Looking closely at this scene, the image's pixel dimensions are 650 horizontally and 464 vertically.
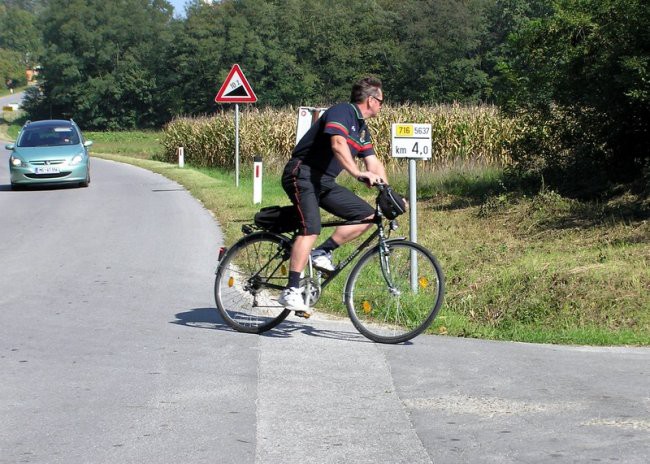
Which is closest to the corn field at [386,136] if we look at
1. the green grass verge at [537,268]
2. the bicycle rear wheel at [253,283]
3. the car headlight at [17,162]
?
the green grass verge at [537,268]

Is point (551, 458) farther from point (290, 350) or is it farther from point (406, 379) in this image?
point (290, 350)

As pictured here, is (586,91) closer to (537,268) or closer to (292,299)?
(537,268)

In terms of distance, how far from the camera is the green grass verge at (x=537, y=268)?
26.9 feet

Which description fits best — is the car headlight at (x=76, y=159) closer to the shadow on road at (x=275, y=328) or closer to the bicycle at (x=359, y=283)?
the shadow on road at (x=275, y=328)

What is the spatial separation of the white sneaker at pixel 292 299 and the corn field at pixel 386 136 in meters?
13.8

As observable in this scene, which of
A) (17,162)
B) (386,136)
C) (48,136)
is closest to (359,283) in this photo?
(17,162)

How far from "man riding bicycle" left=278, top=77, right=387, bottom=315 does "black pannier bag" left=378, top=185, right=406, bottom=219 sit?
4.0 inches

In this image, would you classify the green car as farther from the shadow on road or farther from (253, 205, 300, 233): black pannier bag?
(253, 205, 300, 233): black pannier bag

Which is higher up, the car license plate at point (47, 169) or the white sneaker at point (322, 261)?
the car license plate at point (47, 169)

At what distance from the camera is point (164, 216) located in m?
17.6

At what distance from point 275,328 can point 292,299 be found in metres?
0.70

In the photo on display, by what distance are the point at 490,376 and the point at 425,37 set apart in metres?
78.5

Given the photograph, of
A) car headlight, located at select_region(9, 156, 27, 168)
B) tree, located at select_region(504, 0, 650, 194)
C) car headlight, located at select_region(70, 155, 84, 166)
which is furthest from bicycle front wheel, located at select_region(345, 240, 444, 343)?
car headlight, located at select_region(9, 156, 27, 168)

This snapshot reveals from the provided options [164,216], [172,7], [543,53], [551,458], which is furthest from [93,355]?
[172,7]
